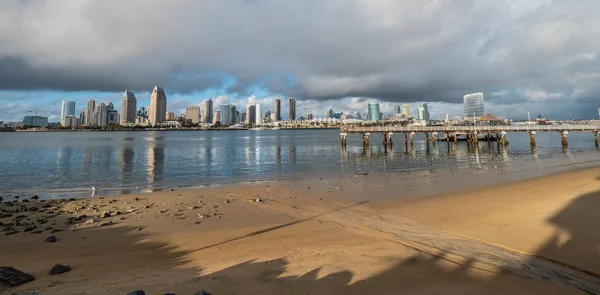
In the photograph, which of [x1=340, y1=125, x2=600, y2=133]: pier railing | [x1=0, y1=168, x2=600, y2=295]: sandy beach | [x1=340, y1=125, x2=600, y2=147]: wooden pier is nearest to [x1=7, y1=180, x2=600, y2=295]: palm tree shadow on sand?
[x1=0, y1=168, x2=600, y2=295]: sandy beach

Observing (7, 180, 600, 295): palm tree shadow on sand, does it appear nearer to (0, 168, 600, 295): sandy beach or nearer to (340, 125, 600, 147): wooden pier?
(0, 168, 600, 295): sandy beach

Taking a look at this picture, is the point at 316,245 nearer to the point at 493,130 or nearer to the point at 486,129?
the point at 493,130

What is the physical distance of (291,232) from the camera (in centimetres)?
1167

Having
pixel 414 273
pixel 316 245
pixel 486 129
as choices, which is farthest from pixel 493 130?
pixel 414 273

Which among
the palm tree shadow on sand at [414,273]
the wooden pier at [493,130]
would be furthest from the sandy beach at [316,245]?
the wooden pier at [493,130]

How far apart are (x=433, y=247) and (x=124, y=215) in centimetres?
1390

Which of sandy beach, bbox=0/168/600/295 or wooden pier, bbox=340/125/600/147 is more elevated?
wooden pier, bbox=340/125/600/147

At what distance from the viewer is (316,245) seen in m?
9.85

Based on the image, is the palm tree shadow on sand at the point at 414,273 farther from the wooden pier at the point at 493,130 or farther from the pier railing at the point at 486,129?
the pier railing at the point at 486,129

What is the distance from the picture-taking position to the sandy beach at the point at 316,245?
6.88 meters

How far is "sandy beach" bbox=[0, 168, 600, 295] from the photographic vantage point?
6.88 metres

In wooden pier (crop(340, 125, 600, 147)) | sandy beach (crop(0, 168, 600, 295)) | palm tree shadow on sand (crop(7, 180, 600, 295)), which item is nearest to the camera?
palm tree shadow on sand (crop(7, 180, 600, 295))

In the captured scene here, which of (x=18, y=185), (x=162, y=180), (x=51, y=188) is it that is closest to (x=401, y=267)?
(x=162, y=180)

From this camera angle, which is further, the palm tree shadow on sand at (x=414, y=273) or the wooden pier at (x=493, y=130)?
the wooden pier at (x=493, y=130)
